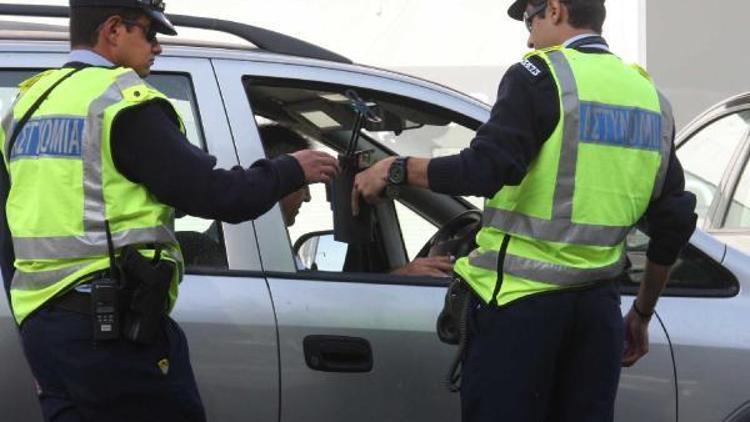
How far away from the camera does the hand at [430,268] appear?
3172 mm

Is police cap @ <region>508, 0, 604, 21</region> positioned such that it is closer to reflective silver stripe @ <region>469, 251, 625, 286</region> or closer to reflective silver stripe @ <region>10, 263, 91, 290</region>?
reflective silver stripe @ <region>469, 251, 625, 286</region>

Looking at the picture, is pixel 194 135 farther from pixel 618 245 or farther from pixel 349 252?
pixel 618 245

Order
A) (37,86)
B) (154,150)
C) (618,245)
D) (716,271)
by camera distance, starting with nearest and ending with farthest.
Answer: (154,150), (37,86), (618,245), (716,271)

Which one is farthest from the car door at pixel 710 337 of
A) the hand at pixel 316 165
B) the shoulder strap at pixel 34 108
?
the shoulder strap at pixel 34 108

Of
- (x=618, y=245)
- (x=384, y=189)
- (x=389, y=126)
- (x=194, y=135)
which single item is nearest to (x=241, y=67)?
(x=194, y=135)

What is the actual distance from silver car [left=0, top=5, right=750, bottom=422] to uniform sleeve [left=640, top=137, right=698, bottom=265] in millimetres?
311

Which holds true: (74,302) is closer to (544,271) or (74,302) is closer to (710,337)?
(544,271)

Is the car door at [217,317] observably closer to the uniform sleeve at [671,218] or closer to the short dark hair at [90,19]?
the short dark hair at [90,19]

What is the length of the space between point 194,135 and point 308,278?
468 mm

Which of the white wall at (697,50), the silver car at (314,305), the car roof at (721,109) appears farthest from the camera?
the white wall at (697,50)

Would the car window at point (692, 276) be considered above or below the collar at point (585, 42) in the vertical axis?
below

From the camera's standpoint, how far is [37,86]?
97.6 inches

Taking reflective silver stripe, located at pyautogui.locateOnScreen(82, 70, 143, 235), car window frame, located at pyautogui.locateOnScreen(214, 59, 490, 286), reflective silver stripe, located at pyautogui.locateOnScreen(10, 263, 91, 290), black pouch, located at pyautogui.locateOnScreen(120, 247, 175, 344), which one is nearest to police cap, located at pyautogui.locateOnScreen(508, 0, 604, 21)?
car window frame, located at pyautogui.locateOnScreen(214, 59, 490, 286)

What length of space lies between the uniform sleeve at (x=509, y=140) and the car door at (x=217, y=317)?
638 mm
